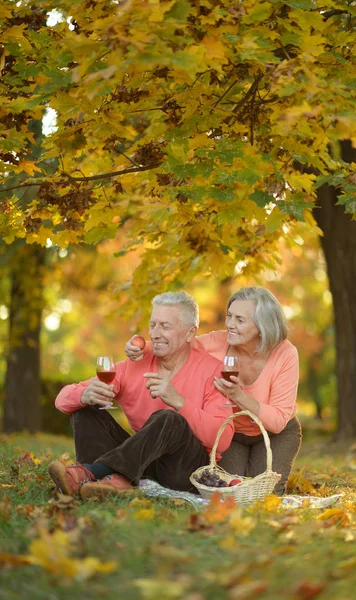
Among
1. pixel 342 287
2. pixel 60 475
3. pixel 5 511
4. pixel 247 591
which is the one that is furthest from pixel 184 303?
pixel 342 287

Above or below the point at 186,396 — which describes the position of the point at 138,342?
above

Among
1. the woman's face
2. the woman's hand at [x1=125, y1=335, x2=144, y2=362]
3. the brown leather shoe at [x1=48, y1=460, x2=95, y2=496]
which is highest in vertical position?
the woman's face

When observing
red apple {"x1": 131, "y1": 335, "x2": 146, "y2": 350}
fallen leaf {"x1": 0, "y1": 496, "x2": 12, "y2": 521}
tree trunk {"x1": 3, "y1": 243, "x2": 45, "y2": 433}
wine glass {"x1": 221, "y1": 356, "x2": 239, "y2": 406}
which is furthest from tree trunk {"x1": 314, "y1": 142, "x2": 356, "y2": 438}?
fallen leaf {"x1": 0, "y1": 496, "x2": 12, "y2": 521}

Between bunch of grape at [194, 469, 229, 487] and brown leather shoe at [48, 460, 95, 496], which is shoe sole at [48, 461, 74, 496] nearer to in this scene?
brown leather shoe at [48, 460, 95, 496]

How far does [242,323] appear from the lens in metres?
5.30

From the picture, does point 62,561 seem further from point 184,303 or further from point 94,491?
point 184,303

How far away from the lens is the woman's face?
17.4 ft

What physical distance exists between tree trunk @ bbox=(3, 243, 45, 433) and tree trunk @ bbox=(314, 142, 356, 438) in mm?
4388

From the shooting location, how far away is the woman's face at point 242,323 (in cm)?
530

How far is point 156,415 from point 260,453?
1.12 meters

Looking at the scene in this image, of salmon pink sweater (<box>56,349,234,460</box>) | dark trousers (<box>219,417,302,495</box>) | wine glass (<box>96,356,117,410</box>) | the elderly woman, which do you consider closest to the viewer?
wine glass (<box>96,356,117,410</box>)

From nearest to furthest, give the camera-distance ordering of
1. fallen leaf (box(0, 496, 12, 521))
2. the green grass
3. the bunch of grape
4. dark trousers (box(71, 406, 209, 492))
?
the green grass
fallen leaf (box(0, 496, 12, 521))
dark trousers (box(71, 406, 209, 492))
the bunch of grape

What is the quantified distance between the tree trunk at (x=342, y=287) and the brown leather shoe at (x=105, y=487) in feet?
19.2

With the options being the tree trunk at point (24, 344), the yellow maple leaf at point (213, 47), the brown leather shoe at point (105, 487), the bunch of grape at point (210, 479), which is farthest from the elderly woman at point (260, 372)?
the tree trunk at point (24, 344)
